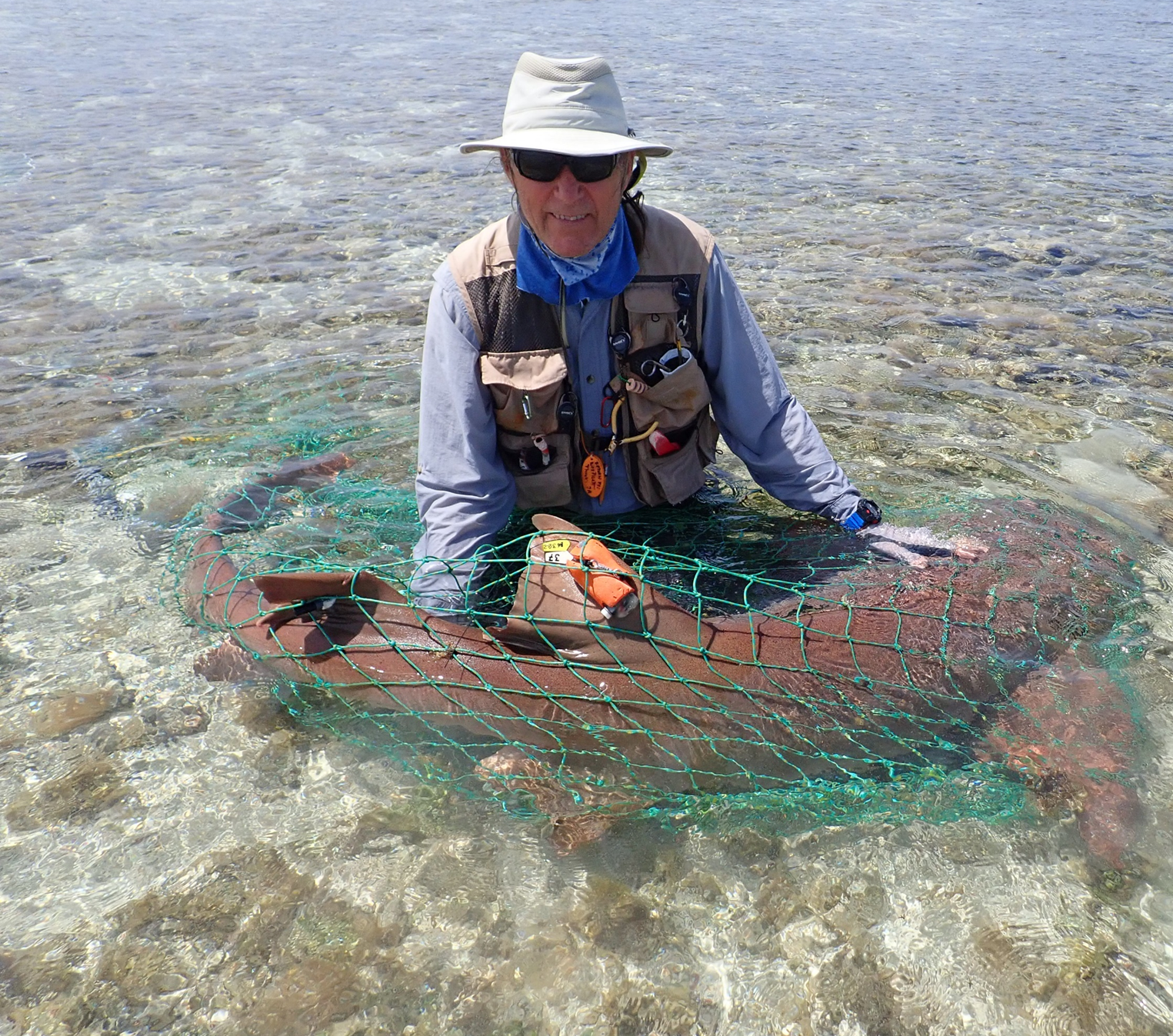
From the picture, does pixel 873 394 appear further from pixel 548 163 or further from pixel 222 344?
pixel 222 344

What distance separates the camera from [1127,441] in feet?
19.5

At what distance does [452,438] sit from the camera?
156 inches

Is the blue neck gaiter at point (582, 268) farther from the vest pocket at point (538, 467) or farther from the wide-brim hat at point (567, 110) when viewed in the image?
the vest pocket at point (538, 467)

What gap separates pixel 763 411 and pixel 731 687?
4.39 feet

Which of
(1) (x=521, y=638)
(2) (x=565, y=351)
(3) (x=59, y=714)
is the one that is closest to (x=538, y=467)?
(2) (x=565, y=351)

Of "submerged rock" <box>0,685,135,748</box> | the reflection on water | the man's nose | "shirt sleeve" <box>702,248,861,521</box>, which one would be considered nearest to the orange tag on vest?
"shirt sleeve" <box>702,248,861,521</box>

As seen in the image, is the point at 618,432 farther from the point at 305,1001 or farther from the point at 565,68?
the point at 305,1001

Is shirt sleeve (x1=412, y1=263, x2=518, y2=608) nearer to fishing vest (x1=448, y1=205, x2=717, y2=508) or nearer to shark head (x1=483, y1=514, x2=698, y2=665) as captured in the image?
fishing vest (x1=448, y1=205, x2=717, y2=508)

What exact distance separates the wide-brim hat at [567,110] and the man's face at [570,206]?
0.36 feet

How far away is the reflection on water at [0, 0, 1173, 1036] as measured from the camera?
9.96 ft

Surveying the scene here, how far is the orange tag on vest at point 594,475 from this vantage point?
4316 mm

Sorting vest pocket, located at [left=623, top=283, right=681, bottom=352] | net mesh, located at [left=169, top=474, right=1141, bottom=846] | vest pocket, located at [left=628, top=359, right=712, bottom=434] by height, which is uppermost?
vest pocket, located at [left=623, top=283, right=681, bottom=352]

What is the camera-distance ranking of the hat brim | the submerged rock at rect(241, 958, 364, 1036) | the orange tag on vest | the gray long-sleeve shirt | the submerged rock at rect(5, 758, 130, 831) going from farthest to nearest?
the orange tag on vest < the gray long-sleeve shirt < the submerged rock at rect(5, 758, 130, 831) < the hat brim < the submerged rock at rect(241, 958, 364, 1036)

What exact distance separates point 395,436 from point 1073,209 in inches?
329
